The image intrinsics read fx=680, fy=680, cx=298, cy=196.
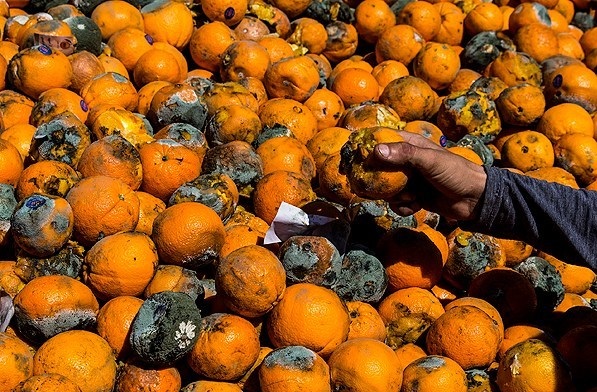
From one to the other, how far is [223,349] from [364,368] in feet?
1.93

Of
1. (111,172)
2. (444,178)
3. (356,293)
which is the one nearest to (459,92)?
(444,178)

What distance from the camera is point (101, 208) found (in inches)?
129

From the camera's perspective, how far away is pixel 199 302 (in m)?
3.26

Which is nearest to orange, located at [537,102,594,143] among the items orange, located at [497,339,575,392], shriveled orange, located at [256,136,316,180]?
shriveled orange, located at [256,136,316,180]

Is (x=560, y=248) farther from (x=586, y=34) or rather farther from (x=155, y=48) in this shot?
(x=586, y=34)

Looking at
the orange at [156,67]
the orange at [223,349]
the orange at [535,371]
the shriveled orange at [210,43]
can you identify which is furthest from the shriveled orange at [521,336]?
the shriveled orange at [210,43]

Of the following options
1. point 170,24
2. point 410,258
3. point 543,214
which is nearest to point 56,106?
point 170,24

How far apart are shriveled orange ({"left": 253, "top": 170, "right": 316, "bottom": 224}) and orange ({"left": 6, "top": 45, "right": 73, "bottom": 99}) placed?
1626 mm

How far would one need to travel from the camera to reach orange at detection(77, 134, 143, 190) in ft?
11.7

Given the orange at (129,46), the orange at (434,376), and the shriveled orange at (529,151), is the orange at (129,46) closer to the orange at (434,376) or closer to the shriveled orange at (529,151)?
the shriveled orange at (529,151)

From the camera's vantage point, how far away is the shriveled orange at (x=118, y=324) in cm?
297

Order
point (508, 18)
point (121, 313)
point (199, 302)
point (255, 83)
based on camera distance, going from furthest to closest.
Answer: point (508, 18) < point (255, 83) < point (199, 302) < point (121, 313)

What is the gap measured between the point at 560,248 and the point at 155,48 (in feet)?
10.3

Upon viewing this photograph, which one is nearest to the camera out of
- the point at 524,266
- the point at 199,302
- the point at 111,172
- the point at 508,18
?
the point at 199,302
